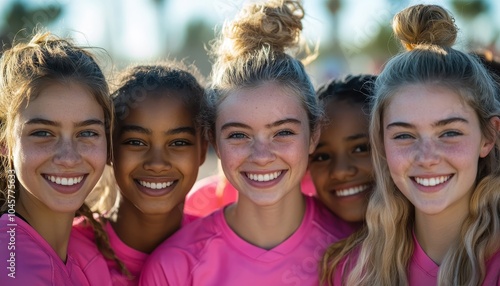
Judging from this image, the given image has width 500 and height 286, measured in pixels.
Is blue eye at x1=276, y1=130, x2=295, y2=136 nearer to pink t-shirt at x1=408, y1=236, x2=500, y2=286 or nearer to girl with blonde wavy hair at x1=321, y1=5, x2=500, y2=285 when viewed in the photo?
girl with blonde wavy hair at x1=321, y1=5, x2=500, y2=285

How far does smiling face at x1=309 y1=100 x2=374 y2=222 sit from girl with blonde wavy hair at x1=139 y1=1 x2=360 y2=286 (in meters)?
0.17

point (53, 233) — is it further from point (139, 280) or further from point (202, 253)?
point (202, 253)

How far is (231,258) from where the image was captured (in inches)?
137

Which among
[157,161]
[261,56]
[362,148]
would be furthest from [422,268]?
[157,161]

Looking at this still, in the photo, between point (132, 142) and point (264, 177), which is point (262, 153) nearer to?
point (264, 177)

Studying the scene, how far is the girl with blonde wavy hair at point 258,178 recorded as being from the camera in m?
3.44

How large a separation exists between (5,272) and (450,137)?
2.16m

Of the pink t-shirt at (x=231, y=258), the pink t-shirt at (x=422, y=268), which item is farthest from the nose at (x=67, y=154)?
the pink t-shirt at (x=422, y=268)

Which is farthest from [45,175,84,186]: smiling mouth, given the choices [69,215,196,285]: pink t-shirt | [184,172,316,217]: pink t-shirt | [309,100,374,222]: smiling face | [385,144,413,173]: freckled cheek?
[184,172,316,217]: pink t-shirt

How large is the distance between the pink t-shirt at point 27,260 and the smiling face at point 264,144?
1.02m

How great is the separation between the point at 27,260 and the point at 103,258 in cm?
73

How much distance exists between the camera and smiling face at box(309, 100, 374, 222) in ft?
12.6

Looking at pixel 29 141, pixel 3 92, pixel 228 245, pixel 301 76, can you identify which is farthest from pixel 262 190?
pixel 3 92

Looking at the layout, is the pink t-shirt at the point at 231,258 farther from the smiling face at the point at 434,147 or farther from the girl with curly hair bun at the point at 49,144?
the smiling face at the point at 434,147
